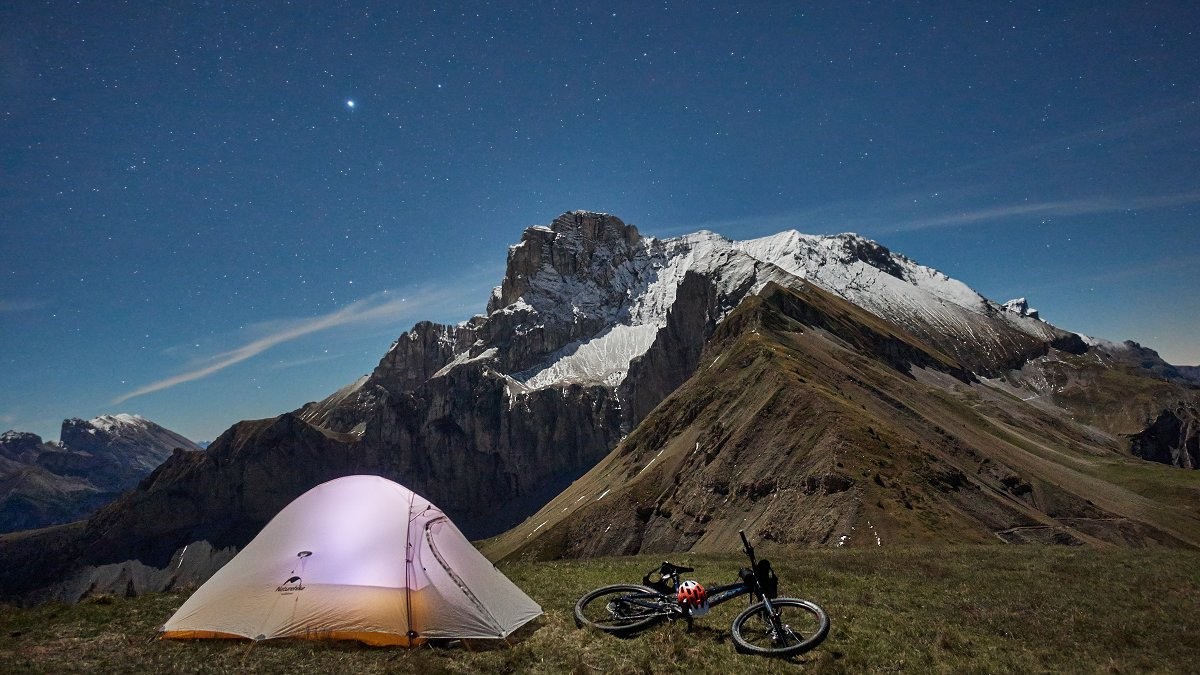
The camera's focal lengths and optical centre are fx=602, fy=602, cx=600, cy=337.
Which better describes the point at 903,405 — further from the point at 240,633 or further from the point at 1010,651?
the point at 240,633

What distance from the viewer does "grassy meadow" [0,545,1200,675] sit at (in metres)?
12.8

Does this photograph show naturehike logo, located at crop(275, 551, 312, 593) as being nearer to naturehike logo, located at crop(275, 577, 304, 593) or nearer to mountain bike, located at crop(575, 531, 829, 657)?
naturehike logo, located at crop(275, 577, 304, 593)

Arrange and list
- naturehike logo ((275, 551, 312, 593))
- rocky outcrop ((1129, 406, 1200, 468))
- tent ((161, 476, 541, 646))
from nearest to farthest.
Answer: tent ((161, 476, 541, 646)) < naturehike logo ((275, 551, 312, 593)) < rocky outcrop ((1129, 406, 1200, 468))

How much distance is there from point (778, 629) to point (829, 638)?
173 cm

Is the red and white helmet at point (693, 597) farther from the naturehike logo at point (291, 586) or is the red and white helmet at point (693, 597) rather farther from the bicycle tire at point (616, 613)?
the naturehike logo at point (291, 586)

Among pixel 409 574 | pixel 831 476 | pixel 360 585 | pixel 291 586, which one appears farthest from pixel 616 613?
pixel 831 476

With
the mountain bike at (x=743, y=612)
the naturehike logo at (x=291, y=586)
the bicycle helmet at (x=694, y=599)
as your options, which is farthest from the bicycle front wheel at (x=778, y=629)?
the naturehike logo at (x=291, y=586)

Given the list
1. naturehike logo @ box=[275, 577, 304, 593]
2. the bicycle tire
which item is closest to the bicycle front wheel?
the bicycle tire

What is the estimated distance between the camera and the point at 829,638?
13875 millimetres

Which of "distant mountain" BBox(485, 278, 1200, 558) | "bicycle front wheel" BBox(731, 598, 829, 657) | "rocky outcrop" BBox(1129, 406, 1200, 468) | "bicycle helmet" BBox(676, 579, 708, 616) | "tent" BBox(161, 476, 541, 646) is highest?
"tent" BBox(161, 476, 541, 646)

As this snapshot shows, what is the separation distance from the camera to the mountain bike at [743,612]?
1305 centimetres

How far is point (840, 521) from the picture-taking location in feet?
171

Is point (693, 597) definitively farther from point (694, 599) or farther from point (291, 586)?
point (291, 586)

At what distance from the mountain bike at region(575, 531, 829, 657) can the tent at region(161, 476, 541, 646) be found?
2286 millimetres
